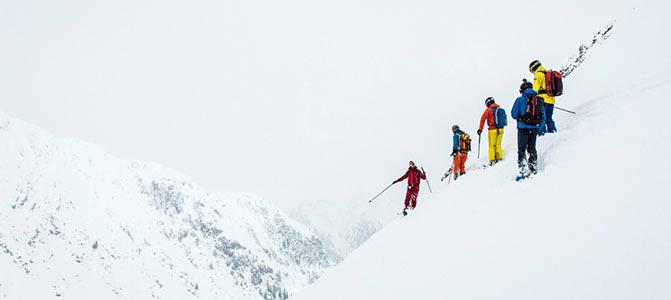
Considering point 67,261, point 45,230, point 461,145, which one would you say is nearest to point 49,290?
point 67,261

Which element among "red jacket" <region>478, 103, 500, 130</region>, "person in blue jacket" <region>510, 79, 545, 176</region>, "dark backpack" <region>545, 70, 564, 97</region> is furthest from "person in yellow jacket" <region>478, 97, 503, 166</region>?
"person in blue jacket" <region>510, 79, 545, 176</region>

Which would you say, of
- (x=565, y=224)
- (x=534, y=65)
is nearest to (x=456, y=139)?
(x=534, y=65)

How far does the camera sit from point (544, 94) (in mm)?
7969

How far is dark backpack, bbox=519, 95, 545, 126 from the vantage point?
7242 mm

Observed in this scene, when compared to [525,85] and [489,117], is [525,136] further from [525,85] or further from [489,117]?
[489,117]

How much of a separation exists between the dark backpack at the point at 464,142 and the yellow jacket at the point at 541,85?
172 inches

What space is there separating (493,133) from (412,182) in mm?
2864

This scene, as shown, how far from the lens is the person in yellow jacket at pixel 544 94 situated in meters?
7.72

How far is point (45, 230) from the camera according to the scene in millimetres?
Answer: 185875

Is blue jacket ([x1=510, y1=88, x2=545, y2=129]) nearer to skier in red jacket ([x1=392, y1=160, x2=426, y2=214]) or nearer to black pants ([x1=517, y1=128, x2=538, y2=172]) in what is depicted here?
black pants ([x1=517, y1=128, x2=538, y2=172])

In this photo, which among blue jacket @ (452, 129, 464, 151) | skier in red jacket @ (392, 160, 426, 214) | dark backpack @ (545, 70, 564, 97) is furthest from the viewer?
blue jacket @ (452, 129, 464, 151)

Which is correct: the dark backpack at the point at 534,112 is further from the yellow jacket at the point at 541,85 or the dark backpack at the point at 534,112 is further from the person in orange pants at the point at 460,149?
the person in orange pants at the point at 460,149

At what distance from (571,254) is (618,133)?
2979 mm

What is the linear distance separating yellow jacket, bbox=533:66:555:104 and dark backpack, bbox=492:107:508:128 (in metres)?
A: 1.99
